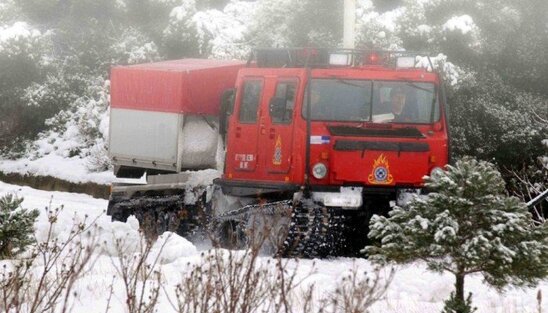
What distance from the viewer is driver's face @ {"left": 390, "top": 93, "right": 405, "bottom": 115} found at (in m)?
12.5

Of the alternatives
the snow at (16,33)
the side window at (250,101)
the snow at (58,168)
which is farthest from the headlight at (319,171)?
the snow at (16,33)

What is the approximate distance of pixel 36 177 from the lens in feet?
87.2

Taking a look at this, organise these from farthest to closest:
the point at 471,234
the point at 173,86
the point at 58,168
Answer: the point at 58,168
the point at 173,86
the point at 471,234

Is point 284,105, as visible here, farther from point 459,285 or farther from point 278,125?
point 459,285

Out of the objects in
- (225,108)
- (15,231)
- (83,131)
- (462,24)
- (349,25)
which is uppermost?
(462,24)

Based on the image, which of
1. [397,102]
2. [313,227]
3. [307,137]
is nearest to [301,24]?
[397,102]

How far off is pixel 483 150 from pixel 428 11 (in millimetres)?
4921

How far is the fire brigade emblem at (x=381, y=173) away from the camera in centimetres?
1203

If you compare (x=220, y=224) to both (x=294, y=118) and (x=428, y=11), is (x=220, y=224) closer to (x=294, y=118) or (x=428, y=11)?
(x=294, y=118)

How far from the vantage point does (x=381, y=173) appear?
39.5ft

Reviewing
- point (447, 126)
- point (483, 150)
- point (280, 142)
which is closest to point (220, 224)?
point (280, 142)

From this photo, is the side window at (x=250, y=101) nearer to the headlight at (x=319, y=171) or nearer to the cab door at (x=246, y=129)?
the cab door at (x=246, y=129)

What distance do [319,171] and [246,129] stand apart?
4.90 feet

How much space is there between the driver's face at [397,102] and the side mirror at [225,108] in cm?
238
